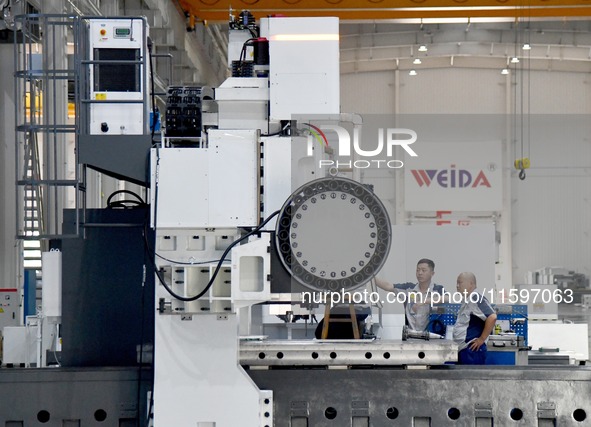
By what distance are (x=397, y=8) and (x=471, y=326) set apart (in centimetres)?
776

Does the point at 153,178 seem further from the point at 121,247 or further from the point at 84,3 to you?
the point at 84,3

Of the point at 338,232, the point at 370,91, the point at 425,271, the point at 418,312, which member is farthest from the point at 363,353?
the point at 370,91

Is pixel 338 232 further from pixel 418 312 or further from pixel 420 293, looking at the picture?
pixel 418 312

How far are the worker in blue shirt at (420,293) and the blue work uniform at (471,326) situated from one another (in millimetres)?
459

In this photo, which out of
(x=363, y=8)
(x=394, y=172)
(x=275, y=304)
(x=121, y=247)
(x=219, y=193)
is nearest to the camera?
(x=219, y=193)

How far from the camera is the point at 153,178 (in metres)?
5.47

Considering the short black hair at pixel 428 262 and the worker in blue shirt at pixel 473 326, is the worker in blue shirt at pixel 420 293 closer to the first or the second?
the short black hair at pixel 428 262

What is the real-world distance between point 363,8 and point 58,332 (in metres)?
8.62

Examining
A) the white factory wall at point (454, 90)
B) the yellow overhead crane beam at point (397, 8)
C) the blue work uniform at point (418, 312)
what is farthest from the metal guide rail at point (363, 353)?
the white factory wall at point (454, 90)

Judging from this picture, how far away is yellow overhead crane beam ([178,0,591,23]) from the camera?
46.1 ft

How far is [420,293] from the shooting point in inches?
258

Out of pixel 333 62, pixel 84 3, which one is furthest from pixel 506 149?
pixel 333 62

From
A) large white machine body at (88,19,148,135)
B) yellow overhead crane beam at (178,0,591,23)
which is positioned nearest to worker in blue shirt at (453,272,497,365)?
large white machine body at (88,19,148,135)

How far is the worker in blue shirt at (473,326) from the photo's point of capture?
7.12 metres
